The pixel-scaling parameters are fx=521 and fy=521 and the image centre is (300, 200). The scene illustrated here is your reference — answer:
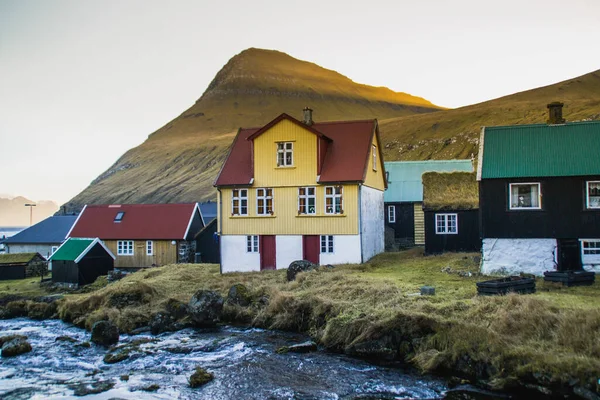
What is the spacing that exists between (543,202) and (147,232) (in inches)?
1276

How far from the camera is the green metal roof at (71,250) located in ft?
128

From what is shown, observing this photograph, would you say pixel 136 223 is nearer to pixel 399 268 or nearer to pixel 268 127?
pixel 268 127

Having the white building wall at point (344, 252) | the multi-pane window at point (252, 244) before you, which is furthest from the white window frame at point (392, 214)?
the multi-pane window at point (252, 244)

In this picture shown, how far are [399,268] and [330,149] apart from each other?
10.0 m

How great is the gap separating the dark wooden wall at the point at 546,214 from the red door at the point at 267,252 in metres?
14.0

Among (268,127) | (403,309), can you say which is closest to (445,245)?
(268,127)

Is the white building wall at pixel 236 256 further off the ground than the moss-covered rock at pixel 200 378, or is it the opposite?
the white building wall at pixel 236 256

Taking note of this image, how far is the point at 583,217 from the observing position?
25422mm

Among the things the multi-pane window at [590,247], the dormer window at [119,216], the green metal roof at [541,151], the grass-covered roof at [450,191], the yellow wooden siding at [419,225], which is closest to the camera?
the multi-pane window at [590,247]

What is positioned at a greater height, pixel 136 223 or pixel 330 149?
pixel 330 149

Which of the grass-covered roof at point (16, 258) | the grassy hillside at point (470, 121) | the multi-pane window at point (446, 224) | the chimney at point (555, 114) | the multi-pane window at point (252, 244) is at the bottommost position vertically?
the grass-covered roof at point (16, 258)

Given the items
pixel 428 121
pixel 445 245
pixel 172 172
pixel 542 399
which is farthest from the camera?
pixel 172 172

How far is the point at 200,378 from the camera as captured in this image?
16.6 meters

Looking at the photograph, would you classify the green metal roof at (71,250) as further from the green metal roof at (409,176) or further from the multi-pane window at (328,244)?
the green metal roof at (409,176)
